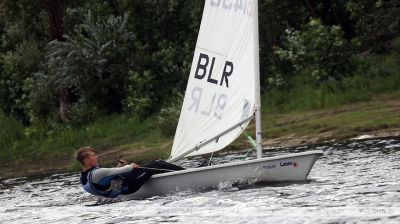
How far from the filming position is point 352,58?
34.2 metres

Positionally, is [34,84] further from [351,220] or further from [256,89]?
[351,220]

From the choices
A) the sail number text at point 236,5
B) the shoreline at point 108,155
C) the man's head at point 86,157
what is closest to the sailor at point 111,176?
the man's head at point 86,157

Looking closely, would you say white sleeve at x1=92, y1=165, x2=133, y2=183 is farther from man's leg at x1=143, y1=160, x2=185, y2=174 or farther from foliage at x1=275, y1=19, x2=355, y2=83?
foliage at x1=275, y1=19, x2=355, y2=83

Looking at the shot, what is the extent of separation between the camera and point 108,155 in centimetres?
3150

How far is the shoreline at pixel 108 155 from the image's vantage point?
26.3m

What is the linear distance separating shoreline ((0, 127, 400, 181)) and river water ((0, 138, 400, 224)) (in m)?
3.68

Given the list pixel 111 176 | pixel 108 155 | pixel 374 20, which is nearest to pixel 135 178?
pixel 111 176

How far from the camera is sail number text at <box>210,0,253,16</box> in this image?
58.5 feet

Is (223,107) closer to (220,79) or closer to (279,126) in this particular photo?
(220,79)

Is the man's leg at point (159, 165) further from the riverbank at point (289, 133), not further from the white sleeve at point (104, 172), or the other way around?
the riverbank at point (289, 133)

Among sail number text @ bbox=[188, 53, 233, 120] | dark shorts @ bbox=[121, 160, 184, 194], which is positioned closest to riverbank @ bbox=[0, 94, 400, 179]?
sail number text @ bbox=[188, 53, 233, 120]

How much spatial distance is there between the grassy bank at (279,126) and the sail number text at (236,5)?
9676 millimetres

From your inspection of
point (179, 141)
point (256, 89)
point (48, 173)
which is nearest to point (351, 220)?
point (256, 89)

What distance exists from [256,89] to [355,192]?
10.2 ft
